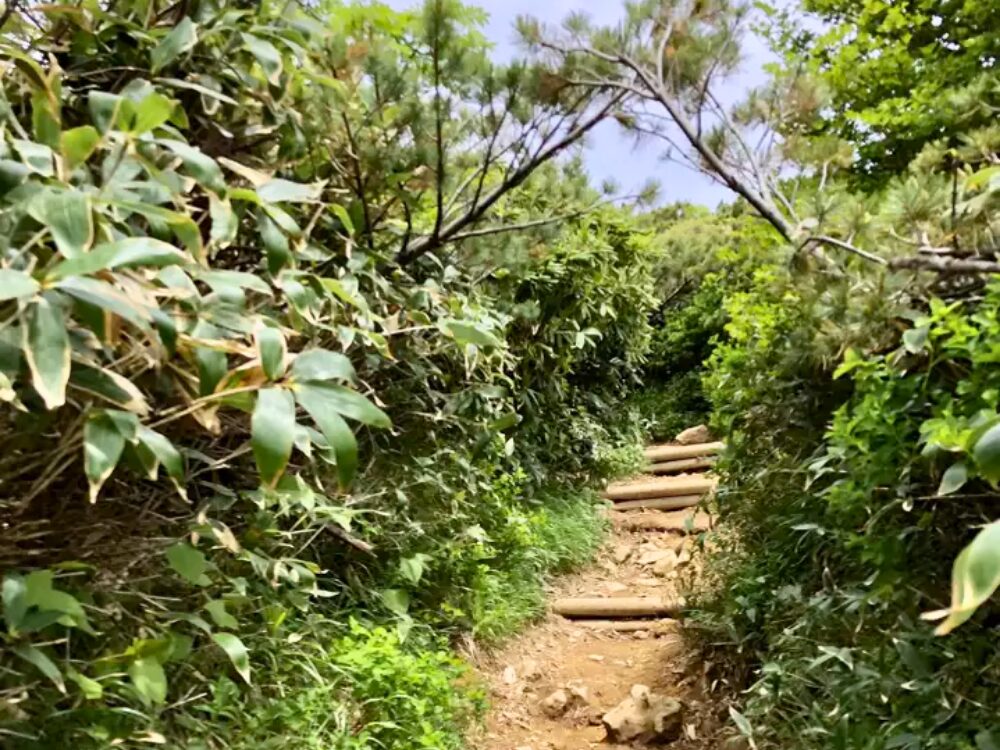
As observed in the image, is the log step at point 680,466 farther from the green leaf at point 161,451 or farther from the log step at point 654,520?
the green leaf at point 161,451

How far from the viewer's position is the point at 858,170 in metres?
3.88

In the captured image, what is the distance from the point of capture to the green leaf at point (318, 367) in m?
0.98

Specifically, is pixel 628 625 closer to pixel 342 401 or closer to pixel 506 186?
pixel 506 186

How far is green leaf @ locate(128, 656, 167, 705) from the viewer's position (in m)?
1.14

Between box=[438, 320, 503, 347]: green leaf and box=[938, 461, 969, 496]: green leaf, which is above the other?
box=[438, 320, 503, 347]: green leaf

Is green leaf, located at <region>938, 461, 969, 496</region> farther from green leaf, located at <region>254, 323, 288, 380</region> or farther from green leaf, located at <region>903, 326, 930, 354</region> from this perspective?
green leaf, located at <region>254, 323, 288, 380</region>

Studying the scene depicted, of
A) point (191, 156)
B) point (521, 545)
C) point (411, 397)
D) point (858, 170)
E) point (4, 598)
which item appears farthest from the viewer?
point (858, 170)

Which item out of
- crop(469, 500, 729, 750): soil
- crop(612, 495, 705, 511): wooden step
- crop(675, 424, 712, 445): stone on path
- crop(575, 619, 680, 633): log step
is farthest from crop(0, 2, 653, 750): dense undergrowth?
crop(675, 424, 712, 445): stone on path

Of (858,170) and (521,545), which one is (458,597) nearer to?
(521,545)

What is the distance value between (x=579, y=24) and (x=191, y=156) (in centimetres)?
155

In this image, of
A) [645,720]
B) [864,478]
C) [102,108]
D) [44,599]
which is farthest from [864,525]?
[102,108]

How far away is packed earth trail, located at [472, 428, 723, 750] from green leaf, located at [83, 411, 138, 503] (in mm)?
1547

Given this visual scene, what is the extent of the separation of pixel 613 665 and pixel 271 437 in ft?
7.00

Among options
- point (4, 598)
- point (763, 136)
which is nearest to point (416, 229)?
point (763, 136)
